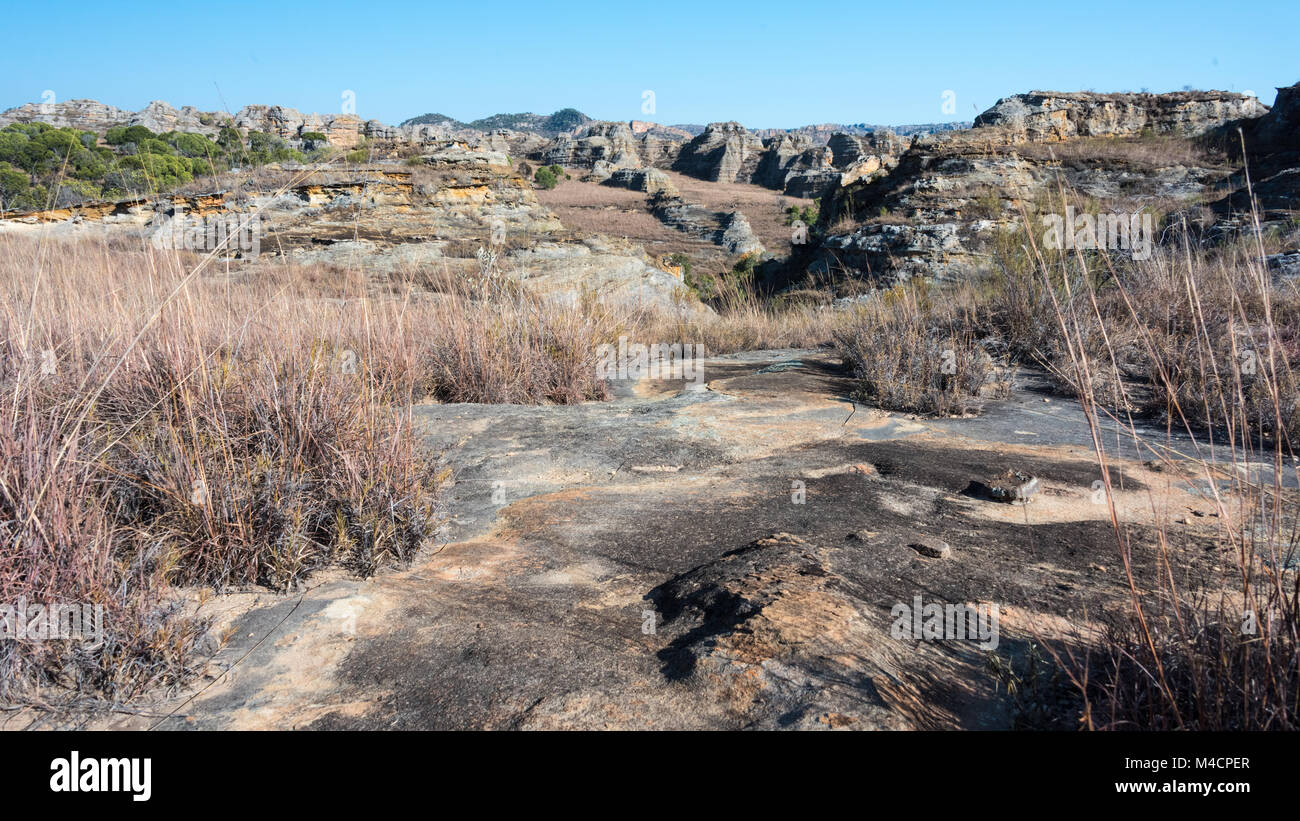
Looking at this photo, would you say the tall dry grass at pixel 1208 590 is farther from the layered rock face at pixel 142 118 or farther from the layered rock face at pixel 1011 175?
the layered rock face at pixel 142 118

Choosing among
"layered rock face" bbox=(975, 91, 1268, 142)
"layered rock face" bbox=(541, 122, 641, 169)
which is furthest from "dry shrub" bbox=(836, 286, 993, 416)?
"layered rock face" bbox=(541, 122, 641, 169)

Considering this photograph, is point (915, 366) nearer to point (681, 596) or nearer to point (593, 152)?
point (681, 596)

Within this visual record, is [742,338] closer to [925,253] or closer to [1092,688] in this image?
[925,253]

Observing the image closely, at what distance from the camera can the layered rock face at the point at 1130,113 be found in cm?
2216

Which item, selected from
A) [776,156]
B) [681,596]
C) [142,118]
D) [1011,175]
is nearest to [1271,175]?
[1011,175]

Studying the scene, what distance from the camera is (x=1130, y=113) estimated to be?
74.7 ft

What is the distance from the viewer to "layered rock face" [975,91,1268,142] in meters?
22.2

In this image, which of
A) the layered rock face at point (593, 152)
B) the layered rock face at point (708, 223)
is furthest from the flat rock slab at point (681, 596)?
the layered rock face at point (593, 152)

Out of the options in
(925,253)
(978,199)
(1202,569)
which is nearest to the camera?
(1202,569)

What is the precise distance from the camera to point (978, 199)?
15977mm

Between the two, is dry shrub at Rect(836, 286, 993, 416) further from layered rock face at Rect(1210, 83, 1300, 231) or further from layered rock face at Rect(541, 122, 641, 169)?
layered rock face at Rect(541, 122, 641, 169)

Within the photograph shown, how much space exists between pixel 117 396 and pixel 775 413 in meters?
3.83
